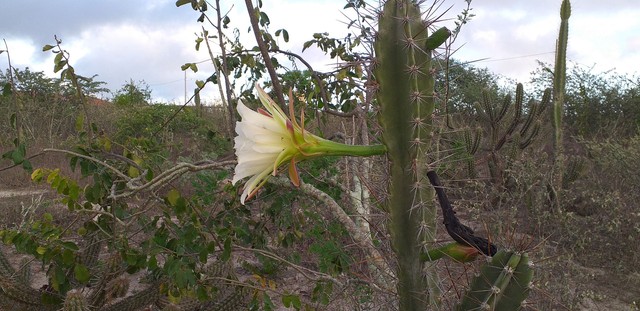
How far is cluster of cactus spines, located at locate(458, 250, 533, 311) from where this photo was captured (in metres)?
1.44

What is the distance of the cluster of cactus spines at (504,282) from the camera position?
1.44 m

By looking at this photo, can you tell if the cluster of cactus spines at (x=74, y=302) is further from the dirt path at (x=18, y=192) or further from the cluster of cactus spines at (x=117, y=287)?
the dirt path at (x=18, y=192)

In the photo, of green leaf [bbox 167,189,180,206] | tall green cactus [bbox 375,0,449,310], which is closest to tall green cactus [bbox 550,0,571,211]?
green leaf [bbox 167,189,180,206]

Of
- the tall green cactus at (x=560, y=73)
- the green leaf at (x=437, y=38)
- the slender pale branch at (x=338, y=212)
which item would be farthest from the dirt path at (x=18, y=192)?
the green leaf at (x=437, y=38)

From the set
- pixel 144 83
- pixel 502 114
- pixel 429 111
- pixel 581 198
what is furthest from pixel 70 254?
pixel 144 83

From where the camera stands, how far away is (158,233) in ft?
8.29

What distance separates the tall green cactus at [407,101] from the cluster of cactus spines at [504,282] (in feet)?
0.63

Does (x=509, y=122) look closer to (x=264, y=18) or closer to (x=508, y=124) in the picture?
(x=508, y=124)

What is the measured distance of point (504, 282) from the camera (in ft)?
4.69

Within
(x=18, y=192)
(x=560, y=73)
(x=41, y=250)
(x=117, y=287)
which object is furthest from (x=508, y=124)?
(x=18, y=192)

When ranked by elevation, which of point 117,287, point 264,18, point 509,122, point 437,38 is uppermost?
point 264,18

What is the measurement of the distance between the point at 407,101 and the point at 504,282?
0.50 m

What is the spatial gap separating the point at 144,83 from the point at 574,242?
606 inches

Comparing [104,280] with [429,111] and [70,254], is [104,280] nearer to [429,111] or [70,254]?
[70,254]
